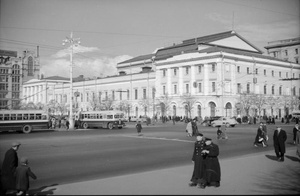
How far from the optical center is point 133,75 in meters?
86.4

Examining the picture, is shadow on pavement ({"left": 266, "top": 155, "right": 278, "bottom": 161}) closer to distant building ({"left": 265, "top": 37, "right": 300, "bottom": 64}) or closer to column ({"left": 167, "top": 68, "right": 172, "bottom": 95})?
column ({"left": 167, "top": 68, "right": 172, "bottom": 95})

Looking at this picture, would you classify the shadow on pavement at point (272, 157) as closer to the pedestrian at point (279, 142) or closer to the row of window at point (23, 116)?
the pedestrian at point (279, 142)

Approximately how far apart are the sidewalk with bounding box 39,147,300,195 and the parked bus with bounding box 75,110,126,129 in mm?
34688

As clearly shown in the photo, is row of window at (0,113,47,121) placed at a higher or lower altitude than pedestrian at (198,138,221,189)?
higher

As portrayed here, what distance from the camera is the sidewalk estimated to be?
28.1ft

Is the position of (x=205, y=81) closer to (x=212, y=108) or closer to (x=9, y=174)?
(x=212, y=108)

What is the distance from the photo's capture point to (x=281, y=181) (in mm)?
9875

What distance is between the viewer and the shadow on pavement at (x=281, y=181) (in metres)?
8.58

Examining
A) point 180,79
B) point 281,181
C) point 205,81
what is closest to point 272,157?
point 281,181

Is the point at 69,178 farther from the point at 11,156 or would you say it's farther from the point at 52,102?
the point at 52,102

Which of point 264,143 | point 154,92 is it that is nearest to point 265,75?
point 154,92

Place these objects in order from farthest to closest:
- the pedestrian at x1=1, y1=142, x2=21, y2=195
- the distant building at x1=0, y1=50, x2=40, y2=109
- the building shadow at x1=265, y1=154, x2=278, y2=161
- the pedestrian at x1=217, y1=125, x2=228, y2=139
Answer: the distant building at x1=0, y1=50, x2=40, y2=109 < the pedestrian at x1=217, y1=125, x2=228, y2=139 < the building shadow at x1=265, y1=154, x2=278, y2=161 < the pedestrian at x1=1, y1=142, x2=21, y2=195

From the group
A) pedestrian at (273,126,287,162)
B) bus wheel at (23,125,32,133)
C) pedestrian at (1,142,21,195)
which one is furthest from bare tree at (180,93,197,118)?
pedestrian at (1,142,21,195)

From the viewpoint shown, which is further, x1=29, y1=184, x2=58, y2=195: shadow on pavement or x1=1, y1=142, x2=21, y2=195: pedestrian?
x1=29, y1=184, x2=58, y2=195: shadow on pavement
